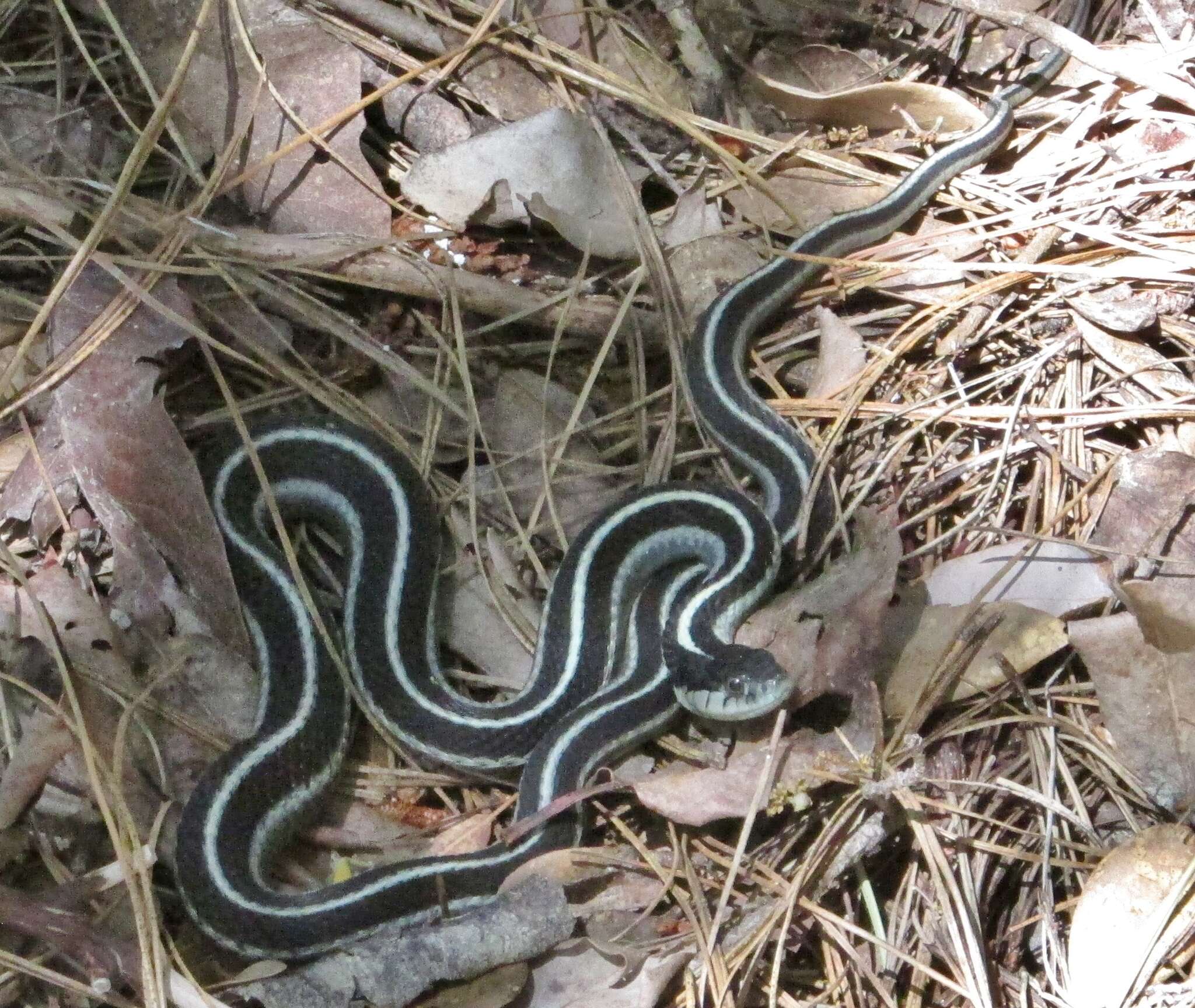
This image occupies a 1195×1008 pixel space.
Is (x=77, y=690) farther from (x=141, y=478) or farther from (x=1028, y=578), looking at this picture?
(x=1028, y=578)

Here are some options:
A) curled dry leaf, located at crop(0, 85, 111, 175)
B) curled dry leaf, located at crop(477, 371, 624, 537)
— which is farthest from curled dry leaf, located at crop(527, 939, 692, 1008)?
curled dry leaf, located at crop(0, 85, 111, 175)

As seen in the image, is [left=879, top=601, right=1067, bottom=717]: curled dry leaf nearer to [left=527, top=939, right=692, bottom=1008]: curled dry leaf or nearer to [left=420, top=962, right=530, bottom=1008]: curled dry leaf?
[left=527, top=939, right=692, bottom=1008]: curled dry leaf

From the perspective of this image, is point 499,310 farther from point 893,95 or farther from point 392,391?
point 893,95

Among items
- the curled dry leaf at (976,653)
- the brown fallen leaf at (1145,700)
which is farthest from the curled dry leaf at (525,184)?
the brown fallen leaf at (1145,700)

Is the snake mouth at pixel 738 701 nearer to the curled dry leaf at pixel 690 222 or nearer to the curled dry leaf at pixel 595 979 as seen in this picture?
the curled dry leaf at pixel 595 979

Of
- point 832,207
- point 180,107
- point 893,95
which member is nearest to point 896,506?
point 832,207

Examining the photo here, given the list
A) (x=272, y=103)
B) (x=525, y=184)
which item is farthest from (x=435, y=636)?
(x=272, y=103)

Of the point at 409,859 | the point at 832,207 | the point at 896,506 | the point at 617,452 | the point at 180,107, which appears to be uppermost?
the point at 832,207
